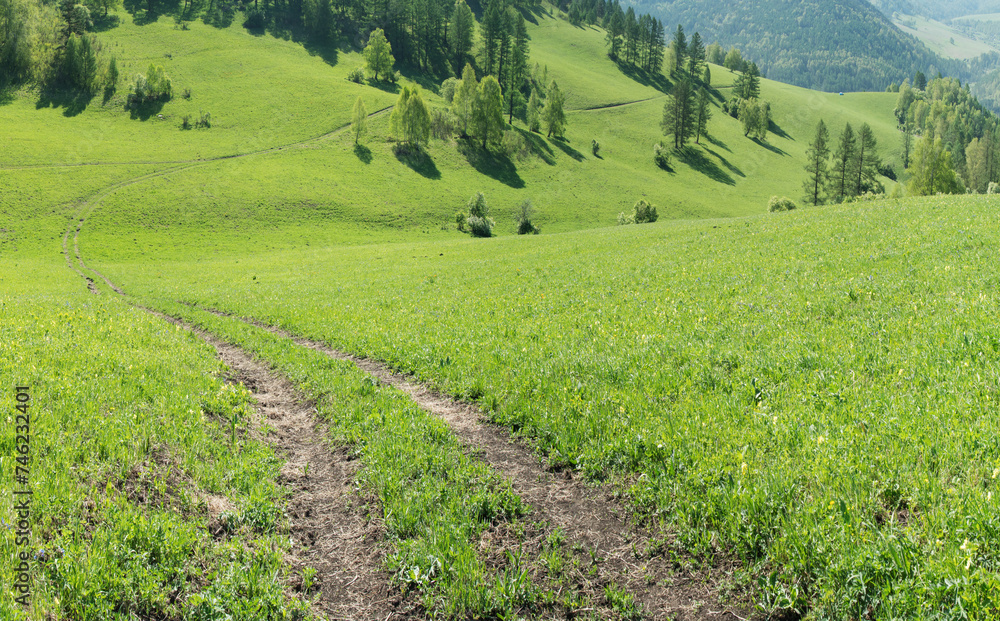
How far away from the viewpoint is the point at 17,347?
1067 centimetres

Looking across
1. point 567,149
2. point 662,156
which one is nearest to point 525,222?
point 567,149

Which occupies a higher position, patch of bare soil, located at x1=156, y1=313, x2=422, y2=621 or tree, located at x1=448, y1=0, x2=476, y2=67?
tree, located at x1=448, y1=0, x2=476, y2=67

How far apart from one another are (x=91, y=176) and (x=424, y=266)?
77.0 metres

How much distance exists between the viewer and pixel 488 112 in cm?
11100

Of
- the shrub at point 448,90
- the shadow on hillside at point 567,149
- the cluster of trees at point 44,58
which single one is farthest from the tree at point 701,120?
the cluster of trees at point 44,58

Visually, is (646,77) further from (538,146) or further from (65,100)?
(65,100)

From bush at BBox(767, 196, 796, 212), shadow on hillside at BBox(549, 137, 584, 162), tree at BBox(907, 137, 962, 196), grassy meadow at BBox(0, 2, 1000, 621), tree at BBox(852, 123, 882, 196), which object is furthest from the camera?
shadow on hillside at BBox(549, 137, 584, 162)

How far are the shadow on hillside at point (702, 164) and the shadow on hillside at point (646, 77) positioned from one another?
194 feet

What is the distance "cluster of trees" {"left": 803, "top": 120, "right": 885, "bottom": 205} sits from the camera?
8562 centimetres

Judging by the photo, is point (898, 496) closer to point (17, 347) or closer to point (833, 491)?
point (833, 491)

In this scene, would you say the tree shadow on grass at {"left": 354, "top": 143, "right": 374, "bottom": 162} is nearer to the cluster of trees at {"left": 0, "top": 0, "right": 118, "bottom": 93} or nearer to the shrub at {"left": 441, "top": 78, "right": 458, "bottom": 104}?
the shrub at {"left": 441, "top": 78, "right": 458, "bottom": 104}

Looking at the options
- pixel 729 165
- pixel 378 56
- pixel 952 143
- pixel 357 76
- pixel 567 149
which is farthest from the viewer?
pixel 952 143

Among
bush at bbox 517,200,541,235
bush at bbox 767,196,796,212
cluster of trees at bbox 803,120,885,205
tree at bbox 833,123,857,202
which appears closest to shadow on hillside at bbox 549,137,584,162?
bush at bbox 517,200,541,235

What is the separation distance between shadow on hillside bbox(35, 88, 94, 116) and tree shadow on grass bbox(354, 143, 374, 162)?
5976 centimetres
